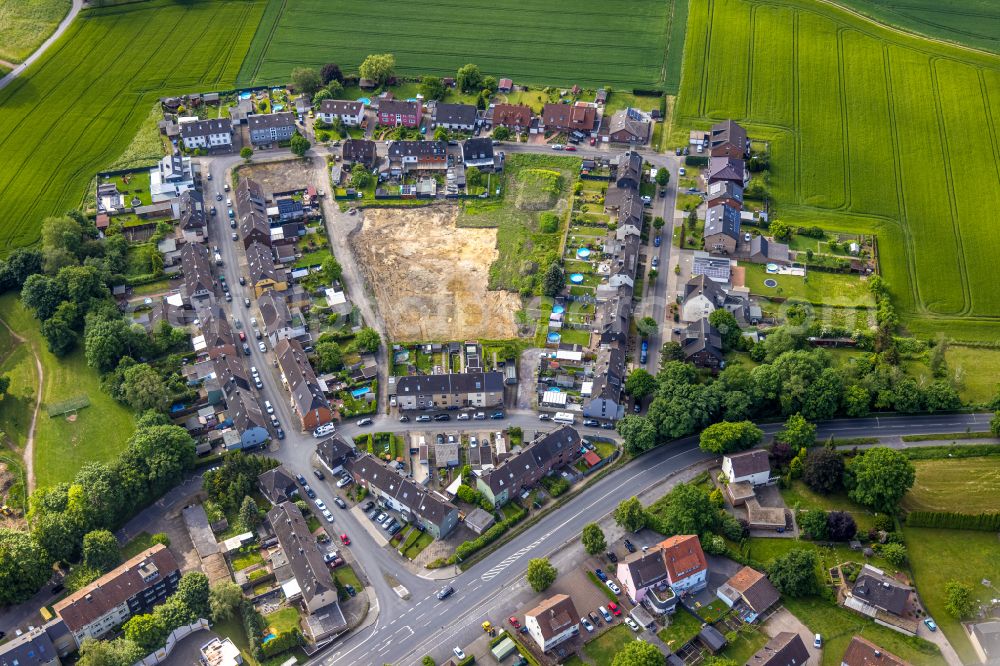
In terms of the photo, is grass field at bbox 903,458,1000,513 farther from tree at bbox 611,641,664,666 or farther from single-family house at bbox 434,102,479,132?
single-family house at bbox 434,102,479,132

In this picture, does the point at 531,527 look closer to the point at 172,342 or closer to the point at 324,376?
the point at 324,376

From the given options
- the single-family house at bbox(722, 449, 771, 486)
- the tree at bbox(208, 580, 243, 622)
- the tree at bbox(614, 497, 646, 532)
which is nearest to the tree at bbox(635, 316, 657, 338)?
the single-family house at bbox(722, 449, 771, 486)

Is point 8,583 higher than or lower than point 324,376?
lower

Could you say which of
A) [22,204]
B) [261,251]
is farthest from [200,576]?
[22,204]

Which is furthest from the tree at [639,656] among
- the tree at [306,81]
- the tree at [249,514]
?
the tree at [306,81]

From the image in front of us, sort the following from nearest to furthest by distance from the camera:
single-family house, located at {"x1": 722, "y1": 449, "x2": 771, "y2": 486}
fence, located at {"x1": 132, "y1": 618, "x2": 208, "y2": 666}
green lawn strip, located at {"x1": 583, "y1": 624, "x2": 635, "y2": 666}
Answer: fence, located at {"x1": 132, "y1": 618, "x2": 208, "y2": 666}, green lawn strip, located at {"x1": 583, "y1": 624, "x2": 635, "y2": 666}, single-family house, located at {"x1": 722, "y1": 449, "x2": 771, "y2": 486}

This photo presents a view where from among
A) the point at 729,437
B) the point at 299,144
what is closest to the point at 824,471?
the point at 729,437

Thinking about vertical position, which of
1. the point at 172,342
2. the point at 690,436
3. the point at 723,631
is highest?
the point at 172,342
